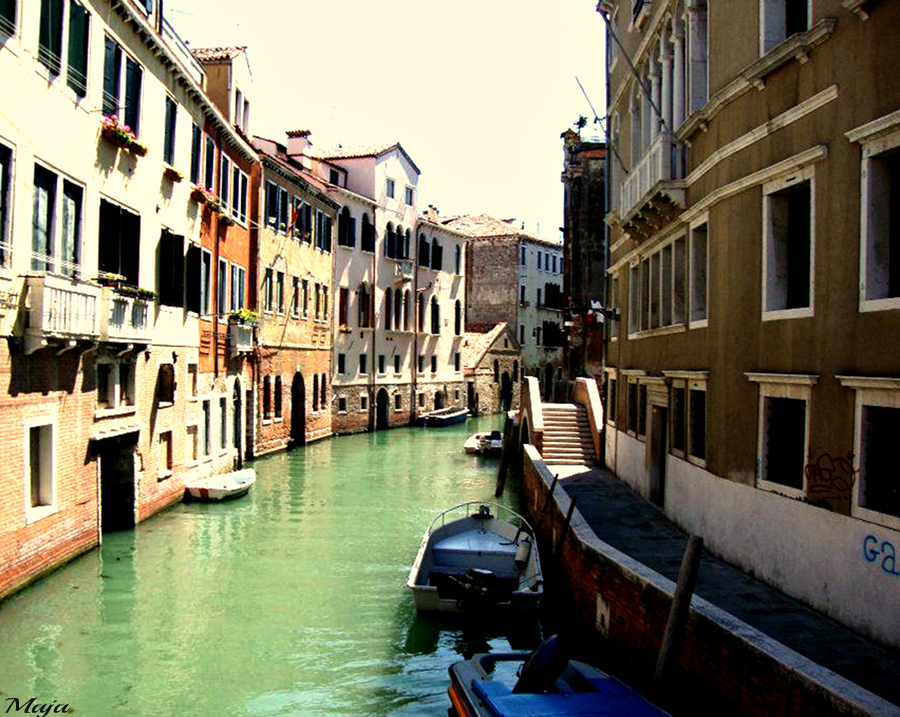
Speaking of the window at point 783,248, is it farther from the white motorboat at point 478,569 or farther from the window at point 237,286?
the window at point 237,286

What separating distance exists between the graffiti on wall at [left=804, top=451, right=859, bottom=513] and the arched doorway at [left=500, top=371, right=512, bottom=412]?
39303mm

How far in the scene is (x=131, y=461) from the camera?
14.4m

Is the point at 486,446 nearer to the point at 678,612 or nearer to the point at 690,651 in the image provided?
the point at 690,651

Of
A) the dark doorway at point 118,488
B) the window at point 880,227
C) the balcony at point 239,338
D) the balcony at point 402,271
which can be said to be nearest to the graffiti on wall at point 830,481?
the window at point 880,227

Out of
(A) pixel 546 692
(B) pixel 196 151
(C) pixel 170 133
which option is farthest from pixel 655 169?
(B) pixel 196 151

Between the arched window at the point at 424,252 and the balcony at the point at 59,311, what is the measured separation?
26.9m

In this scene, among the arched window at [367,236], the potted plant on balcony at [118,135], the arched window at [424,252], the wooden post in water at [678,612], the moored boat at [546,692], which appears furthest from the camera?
the arched window at [424,252]

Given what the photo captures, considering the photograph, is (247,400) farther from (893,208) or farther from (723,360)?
(893,208)

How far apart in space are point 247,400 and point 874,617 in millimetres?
18021

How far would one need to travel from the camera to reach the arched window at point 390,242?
3525 cm

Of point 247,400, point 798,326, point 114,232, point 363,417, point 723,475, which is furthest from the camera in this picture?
point 363,417

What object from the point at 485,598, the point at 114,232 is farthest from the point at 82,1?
the point at 485,598

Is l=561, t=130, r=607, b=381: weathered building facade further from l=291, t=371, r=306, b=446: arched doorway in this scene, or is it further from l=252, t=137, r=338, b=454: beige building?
l=291, t=371, r=306, b=446: arched doorway

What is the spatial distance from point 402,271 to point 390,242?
49.0 inches
